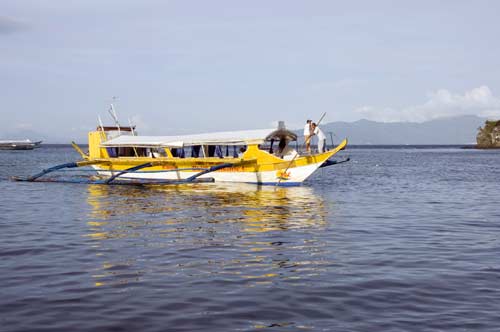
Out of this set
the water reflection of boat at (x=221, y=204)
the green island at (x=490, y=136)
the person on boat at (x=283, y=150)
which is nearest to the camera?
the water reflection of boat at (x=221, y=204)

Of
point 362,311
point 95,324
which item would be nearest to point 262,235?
point 362,311

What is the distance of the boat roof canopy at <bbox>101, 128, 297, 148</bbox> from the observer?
32.9 m

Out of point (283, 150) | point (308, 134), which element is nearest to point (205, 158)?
point (283, 150)

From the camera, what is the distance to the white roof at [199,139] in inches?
1299

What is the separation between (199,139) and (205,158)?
1.38 m

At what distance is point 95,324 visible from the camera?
8.73m

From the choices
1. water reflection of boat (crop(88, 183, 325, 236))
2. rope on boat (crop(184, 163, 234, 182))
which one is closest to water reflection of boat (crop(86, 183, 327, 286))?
water reflection of boat (crop(88, 183, 325, 236))

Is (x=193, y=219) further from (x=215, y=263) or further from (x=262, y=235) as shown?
(x=215, y=263)

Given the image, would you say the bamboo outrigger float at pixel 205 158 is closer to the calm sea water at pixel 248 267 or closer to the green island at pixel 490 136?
the calm sea water at pixel 248 267

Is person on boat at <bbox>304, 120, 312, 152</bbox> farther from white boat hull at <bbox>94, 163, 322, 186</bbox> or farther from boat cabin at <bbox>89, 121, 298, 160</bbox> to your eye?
white boat hull at <bbox>94, 163, 322, 186</bbox>

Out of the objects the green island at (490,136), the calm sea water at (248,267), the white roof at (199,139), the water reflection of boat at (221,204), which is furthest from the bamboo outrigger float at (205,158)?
the green island at (490,136)

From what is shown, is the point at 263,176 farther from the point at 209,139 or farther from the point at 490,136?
the point at 490,136

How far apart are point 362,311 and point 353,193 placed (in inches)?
947

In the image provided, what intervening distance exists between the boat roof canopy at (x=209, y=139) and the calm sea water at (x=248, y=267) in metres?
8.32
